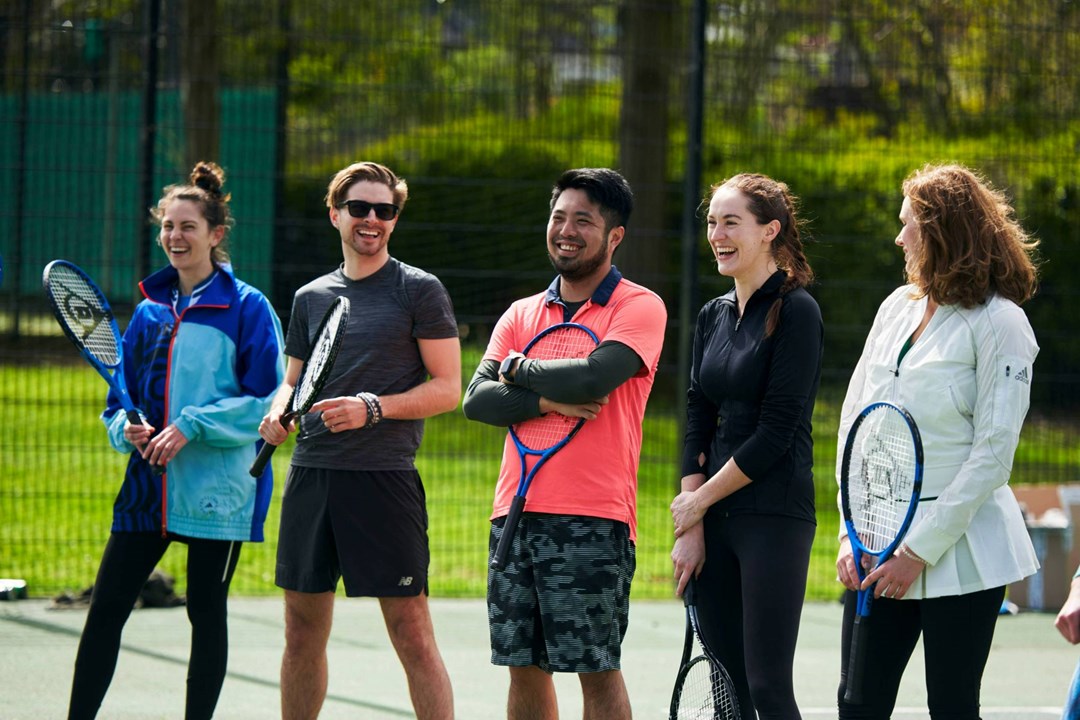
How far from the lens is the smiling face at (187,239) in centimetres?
487

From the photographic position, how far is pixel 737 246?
4.17m

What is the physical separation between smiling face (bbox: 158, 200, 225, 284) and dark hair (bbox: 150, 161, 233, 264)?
0.09 ft

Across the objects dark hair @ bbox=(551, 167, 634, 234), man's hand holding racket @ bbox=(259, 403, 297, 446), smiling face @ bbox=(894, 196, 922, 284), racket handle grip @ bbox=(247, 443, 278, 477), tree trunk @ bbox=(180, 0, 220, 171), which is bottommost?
racket handle grip @ bbox=(247, 443, 278, 477)

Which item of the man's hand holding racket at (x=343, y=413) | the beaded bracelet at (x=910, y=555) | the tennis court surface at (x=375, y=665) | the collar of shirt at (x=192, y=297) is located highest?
the collar of shirt at (x=192, y=297)

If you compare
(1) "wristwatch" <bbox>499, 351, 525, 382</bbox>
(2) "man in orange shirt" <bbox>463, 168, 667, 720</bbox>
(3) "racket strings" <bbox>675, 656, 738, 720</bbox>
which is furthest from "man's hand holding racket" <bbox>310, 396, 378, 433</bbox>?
(3) "racket strings" <bbox>675, 656, 738, 720</bbox>

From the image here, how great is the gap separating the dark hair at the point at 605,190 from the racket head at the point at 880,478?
3.15 feet

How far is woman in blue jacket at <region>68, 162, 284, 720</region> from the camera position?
4641mm

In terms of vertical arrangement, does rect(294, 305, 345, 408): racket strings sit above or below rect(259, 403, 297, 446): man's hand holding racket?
above

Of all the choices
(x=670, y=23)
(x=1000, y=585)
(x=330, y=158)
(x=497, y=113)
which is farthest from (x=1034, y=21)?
(x=1000, y=585)

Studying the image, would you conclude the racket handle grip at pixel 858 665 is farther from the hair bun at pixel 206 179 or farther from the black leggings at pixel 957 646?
the hair bun at pixel 206 179

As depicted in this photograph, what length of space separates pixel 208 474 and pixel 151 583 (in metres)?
2.74

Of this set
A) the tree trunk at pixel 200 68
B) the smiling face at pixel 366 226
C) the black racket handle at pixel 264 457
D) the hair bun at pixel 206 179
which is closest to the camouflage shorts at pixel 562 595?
the black racket handle at pixel 264 457

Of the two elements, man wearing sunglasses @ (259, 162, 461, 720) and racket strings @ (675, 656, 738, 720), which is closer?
racket strings @ (675, 656, 738, 720)

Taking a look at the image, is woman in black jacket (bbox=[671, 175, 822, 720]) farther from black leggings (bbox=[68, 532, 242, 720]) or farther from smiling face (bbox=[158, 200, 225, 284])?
smiling face (bbox=[158, 200, 225, 284])
